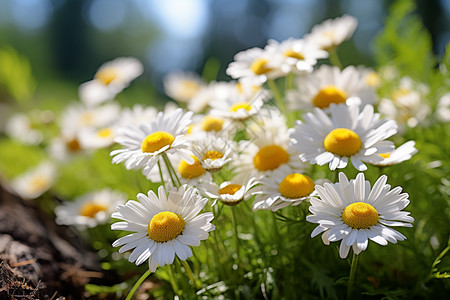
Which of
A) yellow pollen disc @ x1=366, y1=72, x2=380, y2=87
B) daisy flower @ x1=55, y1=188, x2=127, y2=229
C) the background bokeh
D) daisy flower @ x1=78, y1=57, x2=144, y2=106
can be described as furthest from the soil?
the background bokeh

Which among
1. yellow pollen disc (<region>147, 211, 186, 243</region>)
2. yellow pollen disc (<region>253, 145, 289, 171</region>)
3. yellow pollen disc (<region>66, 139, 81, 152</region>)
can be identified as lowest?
yellow pollen disc (<region>66, 139, 81, 152</region>)

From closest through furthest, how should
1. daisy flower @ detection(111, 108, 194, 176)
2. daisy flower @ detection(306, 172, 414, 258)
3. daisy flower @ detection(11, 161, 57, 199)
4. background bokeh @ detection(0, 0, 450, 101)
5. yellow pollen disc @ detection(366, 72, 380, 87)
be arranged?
daisy flower @ detection(306, 172, 414, 258), daisy flower @ detection(111, 108, 194, 176), yellow pollen disc @ detection(366, 72, 380, 87), daisy flower @ detection(11, 161, 57, 199), background bokeh @ detection(0, 0, 450, 101)

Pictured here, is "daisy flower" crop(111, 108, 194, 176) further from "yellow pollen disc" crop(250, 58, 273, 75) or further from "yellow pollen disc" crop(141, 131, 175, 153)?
"yellow pollen disc" crop(250, 58, 273, 75)

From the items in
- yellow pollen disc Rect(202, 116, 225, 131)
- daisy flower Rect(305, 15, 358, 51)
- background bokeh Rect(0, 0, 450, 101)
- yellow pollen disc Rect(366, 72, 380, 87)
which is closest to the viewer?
yellow pollen disc Rect(202, 116, 225, 131)

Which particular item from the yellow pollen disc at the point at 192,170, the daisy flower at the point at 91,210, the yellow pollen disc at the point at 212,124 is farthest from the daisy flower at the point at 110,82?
the yellow pollen disc at the point at 192,170

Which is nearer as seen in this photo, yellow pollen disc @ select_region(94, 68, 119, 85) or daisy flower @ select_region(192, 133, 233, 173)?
daisy flower @ select_region(192, 133, 233, 173)

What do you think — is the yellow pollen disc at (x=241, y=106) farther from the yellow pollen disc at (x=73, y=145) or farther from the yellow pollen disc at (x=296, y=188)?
the yellow pollen disc at (x=73, y=145)
